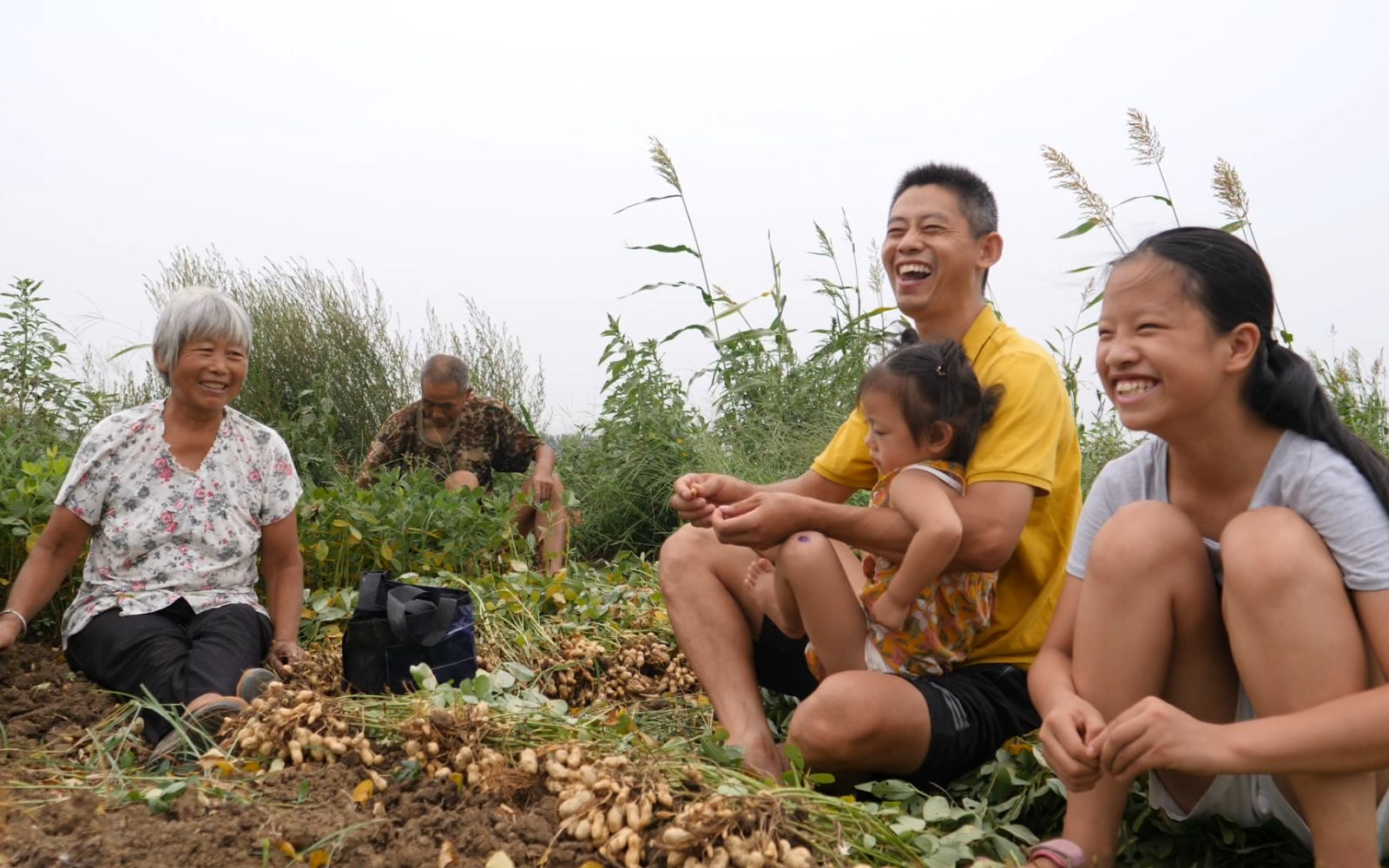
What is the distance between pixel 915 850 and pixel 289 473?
218 cm

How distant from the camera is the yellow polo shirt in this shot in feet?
7.90

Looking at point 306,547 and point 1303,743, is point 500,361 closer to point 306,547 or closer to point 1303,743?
point 306,547

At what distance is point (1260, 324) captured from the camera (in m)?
1.94

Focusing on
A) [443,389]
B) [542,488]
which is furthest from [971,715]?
[443,389]

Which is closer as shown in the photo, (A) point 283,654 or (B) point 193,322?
(B) point 193,322

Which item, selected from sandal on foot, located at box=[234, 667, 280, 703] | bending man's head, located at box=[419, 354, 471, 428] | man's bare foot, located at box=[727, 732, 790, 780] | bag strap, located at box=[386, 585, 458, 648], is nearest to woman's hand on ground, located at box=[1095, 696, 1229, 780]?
man's bare foot, located at box=[727, 732, 790, 780]

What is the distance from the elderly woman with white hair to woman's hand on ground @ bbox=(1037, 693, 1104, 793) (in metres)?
1.96

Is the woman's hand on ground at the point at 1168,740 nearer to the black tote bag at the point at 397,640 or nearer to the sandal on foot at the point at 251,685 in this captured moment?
the black tote bag at the point at 397,640

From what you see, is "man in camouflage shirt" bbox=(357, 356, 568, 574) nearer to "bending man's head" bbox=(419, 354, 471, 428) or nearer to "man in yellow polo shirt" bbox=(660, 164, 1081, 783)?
"bending man's head" bbox=(419, 354, 471, 428)

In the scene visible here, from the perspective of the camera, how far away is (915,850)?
1971 millimetres

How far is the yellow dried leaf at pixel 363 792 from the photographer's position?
1.96 meters

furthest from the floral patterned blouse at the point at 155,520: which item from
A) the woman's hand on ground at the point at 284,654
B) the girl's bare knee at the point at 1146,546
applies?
the girl's bare knee at the point at 1146,546

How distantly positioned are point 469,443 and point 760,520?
12.2 ft

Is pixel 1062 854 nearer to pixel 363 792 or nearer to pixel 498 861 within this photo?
pixel 498 861
